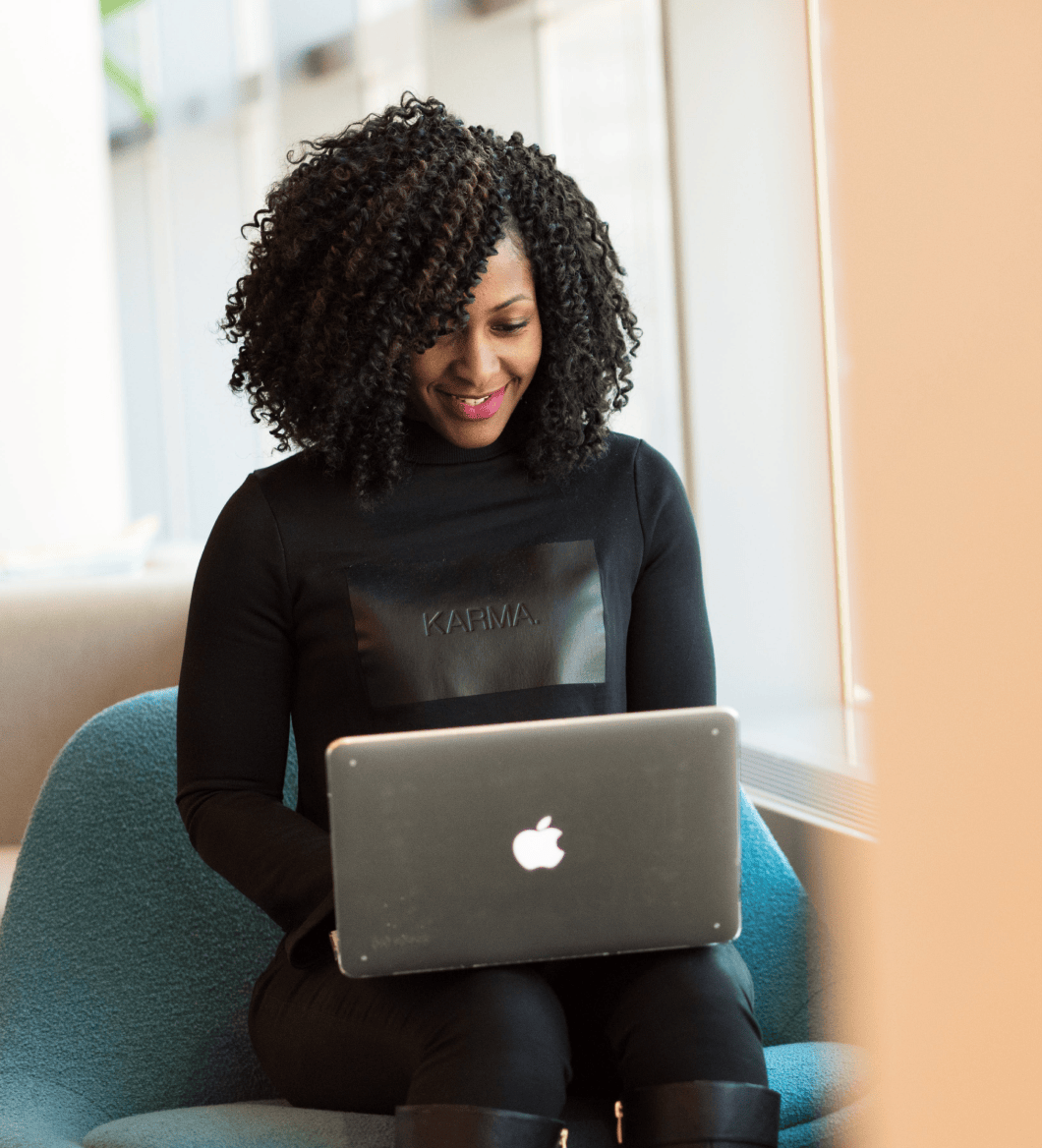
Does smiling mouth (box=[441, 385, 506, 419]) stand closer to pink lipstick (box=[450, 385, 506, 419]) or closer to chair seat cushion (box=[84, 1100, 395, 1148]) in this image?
pink lipstick (box=[450, 385, 506, 419])

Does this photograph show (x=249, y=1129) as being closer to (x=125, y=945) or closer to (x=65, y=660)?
(x=125, y=945)

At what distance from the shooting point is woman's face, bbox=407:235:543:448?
1.20 metres

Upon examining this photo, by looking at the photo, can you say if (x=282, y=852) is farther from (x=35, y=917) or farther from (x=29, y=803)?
(x=29, y=803)

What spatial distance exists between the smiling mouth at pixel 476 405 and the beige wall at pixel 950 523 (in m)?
1.03

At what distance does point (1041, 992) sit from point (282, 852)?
36.8 inches

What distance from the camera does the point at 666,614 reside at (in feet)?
4.17

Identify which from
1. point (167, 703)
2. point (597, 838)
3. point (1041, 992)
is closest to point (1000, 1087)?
point (1041, 992)

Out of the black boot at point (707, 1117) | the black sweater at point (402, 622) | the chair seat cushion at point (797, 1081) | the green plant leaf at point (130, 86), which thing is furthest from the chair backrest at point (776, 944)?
the green plant leaf at point (130, 86)

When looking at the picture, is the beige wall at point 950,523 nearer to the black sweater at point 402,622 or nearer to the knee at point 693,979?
the knee at point 693,979

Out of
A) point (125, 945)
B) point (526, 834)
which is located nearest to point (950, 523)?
point (526, 834)

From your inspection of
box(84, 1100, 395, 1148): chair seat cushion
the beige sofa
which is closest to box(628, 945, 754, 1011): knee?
box(84, 1100, 395, 1148): chair seat cushion

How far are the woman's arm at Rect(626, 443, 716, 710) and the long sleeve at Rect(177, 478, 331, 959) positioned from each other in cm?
33

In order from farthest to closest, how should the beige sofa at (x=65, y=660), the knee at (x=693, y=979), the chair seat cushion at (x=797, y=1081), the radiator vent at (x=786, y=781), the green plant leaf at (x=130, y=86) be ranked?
the green plant leaf at (x=130, y=86)
the beige sofa at (x=65, y=660)
the radiator vent at (x=786, y=781)
the chair seat cushion at (x=797, y=1081)
the knee at (x=693, y=979)

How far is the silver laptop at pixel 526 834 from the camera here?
2.77ft
